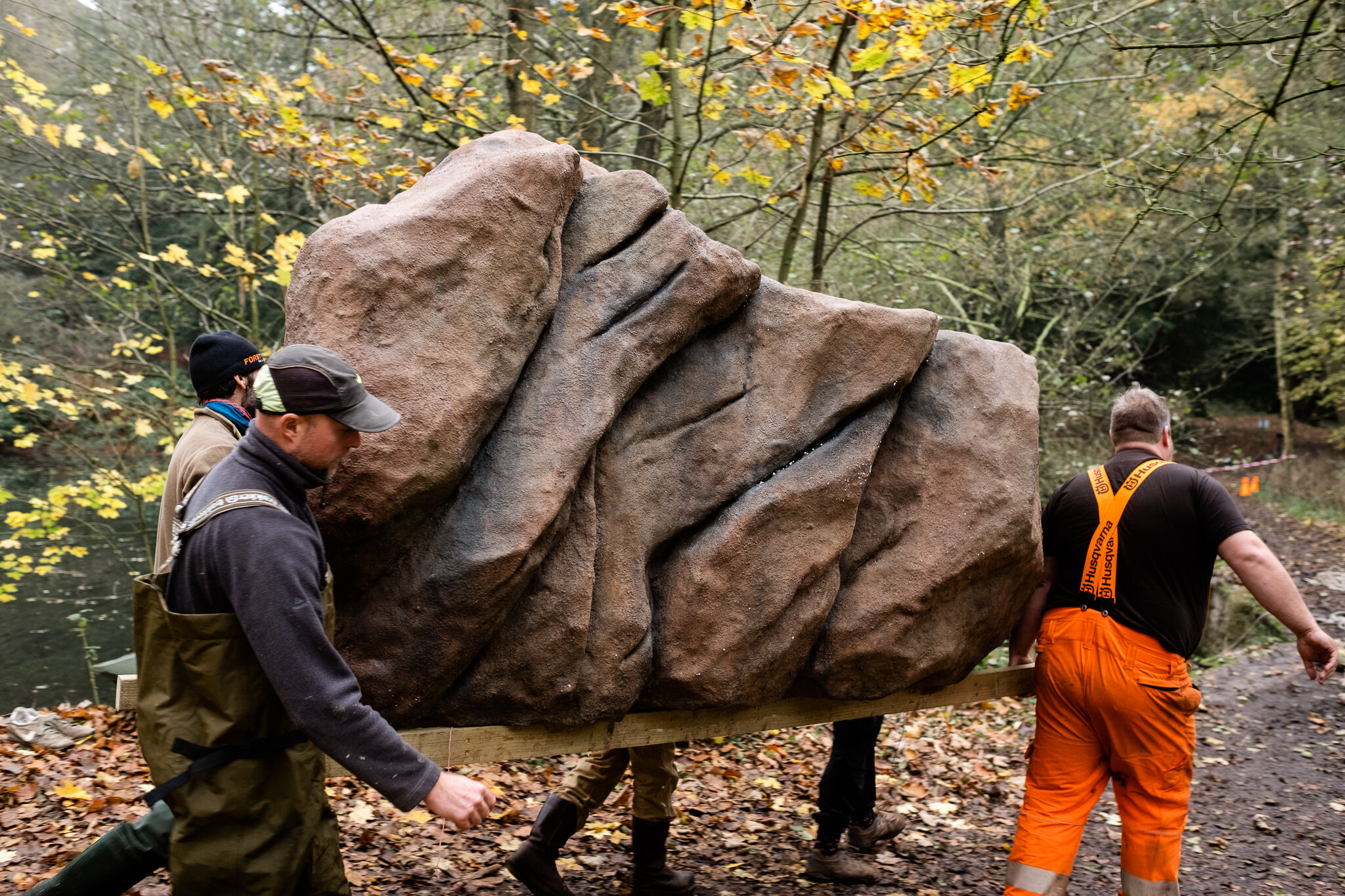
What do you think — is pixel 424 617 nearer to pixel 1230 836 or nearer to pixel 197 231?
pixel 1230 836

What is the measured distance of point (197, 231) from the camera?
13.2 metres

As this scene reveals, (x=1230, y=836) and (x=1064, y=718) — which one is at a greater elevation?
(x=1064, y=718)

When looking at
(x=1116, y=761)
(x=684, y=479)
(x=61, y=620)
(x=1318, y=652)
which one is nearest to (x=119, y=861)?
(x=684, y=479)

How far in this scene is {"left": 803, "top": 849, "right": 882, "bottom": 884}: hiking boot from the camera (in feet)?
15.2

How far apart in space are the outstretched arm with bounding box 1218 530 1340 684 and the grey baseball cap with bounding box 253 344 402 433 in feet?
10.8

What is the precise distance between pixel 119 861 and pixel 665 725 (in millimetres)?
1784

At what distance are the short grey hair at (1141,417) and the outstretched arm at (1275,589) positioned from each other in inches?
21.7

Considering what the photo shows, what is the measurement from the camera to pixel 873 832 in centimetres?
496

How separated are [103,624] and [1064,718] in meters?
11.3

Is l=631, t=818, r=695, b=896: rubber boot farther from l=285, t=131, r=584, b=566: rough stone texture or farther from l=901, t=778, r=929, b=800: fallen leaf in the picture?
l=901, t=778, r=929, b=800: fallen leaf

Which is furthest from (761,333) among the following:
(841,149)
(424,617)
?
(841,149)

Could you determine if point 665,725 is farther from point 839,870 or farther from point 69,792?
point 69,792

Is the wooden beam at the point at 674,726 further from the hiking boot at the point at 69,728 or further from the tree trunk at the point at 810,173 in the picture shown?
the hiking boot at the point at 69,728

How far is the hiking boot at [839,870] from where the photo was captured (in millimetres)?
4621
